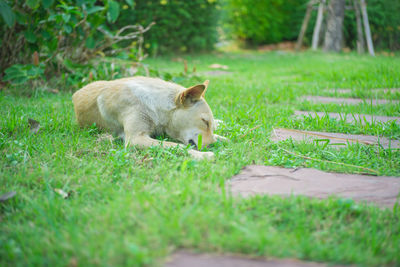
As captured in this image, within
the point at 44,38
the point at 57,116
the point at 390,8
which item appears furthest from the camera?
the point at 390,8

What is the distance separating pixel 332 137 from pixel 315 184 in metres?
1.20

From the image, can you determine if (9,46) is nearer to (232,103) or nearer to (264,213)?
(232,103)

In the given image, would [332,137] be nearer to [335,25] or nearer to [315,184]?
[315,184]

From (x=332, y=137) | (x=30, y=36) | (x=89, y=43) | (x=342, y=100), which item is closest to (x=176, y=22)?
(x=89, y=43)

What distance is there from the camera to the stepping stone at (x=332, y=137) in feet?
9.95

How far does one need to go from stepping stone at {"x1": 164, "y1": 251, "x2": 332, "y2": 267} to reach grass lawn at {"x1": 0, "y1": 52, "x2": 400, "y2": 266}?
0.04 metres

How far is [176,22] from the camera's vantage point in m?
10.5

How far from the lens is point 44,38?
16.7 feet

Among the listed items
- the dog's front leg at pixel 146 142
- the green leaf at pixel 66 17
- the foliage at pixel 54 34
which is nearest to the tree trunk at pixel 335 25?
the foliage at pixel 54 34

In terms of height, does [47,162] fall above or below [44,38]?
below

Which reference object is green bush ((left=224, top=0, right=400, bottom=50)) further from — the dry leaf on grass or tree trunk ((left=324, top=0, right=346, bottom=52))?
the dry leaf on grass

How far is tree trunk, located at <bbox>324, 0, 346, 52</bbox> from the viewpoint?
11156 millimetres

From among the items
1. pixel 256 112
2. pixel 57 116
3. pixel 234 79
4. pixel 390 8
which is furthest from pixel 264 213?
pixel 390 8

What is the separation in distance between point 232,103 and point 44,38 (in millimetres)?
3016
